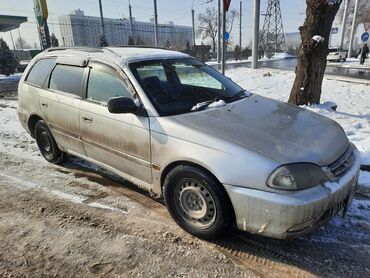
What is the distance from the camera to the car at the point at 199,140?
269 cm

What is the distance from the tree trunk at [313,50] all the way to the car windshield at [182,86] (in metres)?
3.69

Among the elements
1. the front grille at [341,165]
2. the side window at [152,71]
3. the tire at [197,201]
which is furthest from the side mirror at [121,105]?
the front grille at [341,165]

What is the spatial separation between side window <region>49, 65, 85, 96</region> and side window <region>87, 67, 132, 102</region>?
0.23 metres

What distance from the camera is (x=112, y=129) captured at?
370cm

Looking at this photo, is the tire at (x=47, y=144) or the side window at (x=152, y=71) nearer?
the side window at (x=152, y=71)

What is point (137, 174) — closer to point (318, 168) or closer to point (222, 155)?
point (222, 155)

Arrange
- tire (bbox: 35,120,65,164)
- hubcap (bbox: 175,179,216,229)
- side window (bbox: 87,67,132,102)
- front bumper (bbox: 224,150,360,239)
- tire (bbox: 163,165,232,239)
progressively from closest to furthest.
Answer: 1. front bumper (bbox: 224,150,360,239)
2. tire (bbox: 163,165,232,239)
3. hubcap (bbox: 175,179,216,229)
4. side window (bbox: 87,67,132,102)
5. tire (bbox: 35,120,65,164)

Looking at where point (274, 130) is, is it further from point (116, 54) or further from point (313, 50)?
point (313, 50)

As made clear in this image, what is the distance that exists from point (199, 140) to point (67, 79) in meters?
→ 2.41

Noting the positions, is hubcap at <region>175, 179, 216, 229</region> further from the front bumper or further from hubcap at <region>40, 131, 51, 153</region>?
hubcap at <region>40, 131, 51, 153</region>

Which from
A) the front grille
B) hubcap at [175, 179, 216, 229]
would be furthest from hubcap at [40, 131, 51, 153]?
the front grille

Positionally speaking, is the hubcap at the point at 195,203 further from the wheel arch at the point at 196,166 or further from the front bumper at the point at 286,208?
the front bumper at the point at 286,208

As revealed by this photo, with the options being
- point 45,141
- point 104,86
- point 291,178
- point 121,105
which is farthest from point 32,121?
point 291,178

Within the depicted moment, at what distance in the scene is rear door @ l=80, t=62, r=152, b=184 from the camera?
11.4ft
